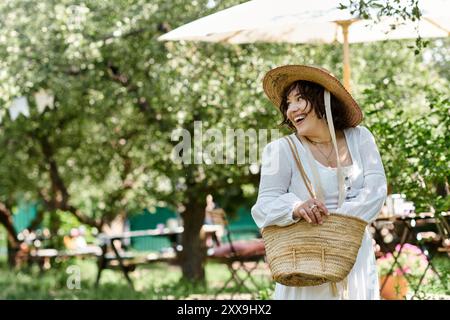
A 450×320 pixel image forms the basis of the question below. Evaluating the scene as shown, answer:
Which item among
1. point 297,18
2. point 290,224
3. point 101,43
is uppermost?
point 101,43

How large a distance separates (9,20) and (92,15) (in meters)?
1.01

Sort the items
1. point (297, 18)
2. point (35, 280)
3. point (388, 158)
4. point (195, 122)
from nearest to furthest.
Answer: point (297, 18)
point (388, 158)
point (195, 122)
point (35, 280)

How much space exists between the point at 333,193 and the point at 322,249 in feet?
0.94

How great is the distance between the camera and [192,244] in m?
12.0

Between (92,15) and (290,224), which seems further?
(92,15)

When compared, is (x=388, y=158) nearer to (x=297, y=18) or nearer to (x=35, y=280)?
(x=297, y=18)

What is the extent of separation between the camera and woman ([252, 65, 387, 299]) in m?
3.66

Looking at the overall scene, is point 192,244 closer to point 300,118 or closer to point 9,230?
point 9,230

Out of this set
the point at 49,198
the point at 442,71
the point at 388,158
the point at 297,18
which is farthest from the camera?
the point at 49,198

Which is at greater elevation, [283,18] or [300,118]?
[283,18]

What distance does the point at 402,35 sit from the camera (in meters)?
7.84

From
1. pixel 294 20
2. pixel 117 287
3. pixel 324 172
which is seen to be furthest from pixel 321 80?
pixel 117 287

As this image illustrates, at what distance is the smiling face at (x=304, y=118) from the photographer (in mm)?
3904
